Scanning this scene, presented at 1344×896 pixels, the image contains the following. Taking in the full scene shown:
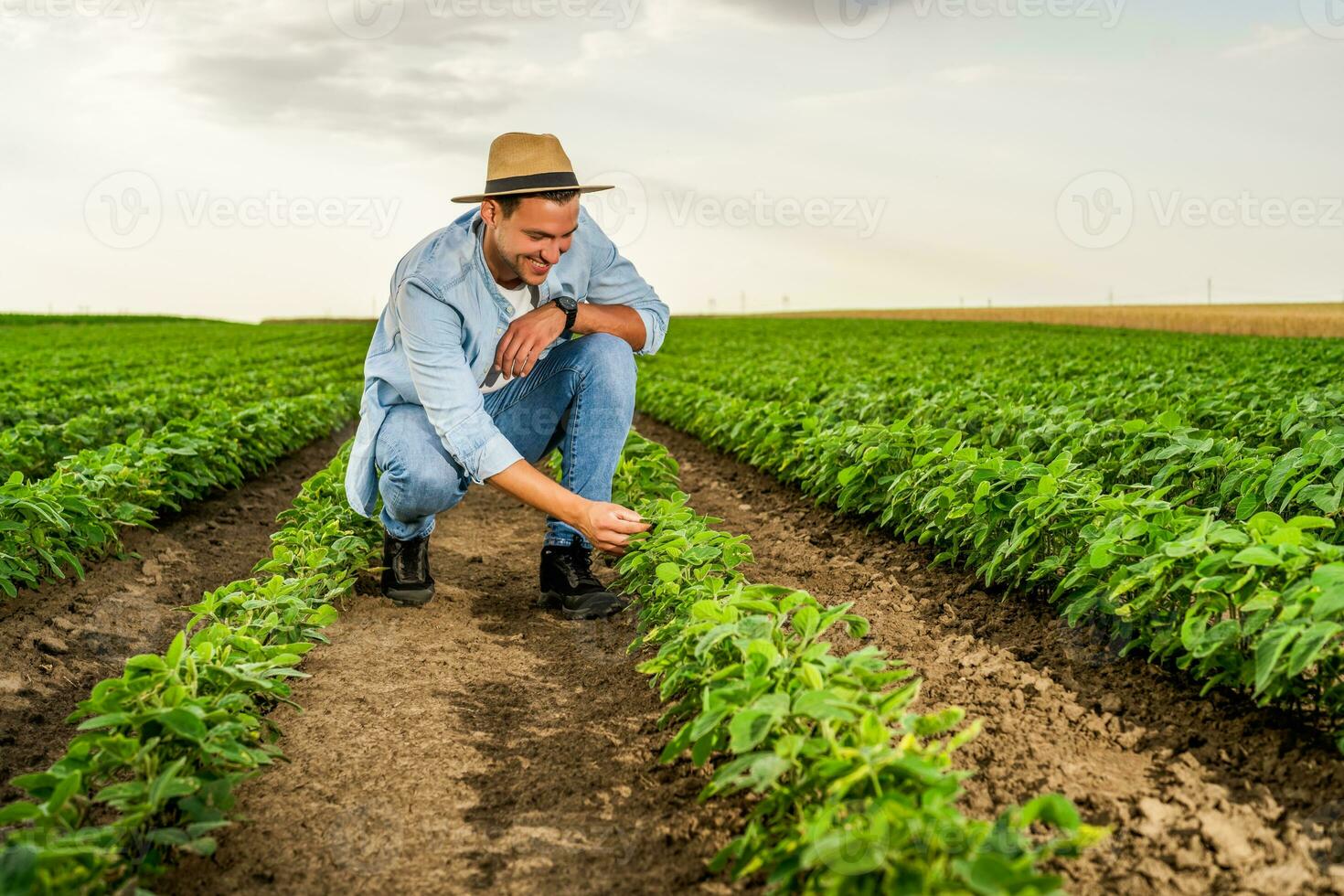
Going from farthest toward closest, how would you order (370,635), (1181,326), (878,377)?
(1181,326) → (878,377) → (370,635)

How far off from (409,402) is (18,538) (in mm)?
1783

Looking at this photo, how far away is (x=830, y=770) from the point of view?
6.08 ft

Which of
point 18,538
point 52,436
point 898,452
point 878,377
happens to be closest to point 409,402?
point 18,538

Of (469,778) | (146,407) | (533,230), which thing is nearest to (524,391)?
(533,230)

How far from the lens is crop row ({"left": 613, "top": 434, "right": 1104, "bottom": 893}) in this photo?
165 centimetres

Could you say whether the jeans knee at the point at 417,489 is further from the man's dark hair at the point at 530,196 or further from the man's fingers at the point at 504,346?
the man's dark hair at the point at 530,196

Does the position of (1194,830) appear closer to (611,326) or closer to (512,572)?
(611,326)

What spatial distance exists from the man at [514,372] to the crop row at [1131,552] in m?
1.37

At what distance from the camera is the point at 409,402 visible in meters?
3.92

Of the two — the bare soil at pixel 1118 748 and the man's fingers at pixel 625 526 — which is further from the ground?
the man's fingers at pixel 625 526

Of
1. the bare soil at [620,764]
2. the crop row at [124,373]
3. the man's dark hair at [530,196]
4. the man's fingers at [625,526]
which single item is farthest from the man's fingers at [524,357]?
the crop row at [124,373]

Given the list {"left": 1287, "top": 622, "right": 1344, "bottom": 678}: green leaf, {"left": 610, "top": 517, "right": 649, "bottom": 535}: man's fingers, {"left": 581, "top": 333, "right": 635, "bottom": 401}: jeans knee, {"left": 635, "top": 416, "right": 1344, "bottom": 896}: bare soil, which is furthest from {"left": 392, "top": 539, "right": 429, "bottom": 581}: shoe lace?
{"left": 1287, "top": 622, "right": 1344, "bottom": 678}: green leaf

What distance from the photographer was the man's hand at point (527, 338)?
3.70 m

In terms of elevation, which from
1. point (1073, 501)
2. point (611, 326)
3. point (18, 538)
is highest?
point (611, 326)
